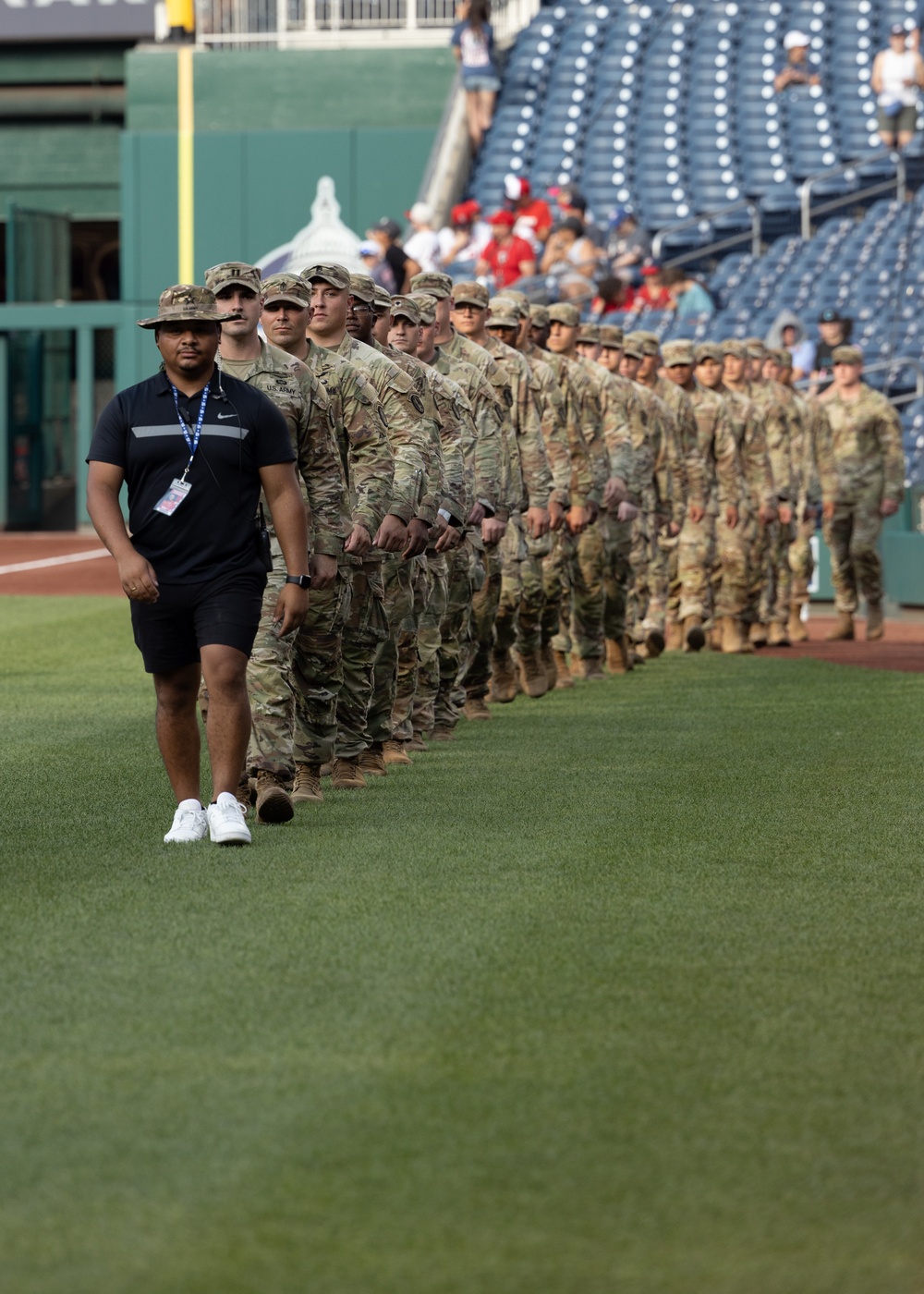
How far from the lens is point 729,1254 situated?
3732 millimetres

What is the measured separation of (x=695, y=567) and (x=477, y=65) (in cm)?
1572

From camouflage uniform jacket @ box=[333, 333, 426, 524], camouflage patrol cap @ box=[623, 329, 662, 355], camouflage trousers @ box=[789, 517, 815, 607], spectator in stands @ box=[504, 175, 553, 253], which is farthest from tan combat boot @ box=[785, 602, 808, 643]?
camouflage uniform jacket @ box=[333, 333, 426, 524]

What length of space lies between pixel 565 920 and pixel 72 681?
8.43 m

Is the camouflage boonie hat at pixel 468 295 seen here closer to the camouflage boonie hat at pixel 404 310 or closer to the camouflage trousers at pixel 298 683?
the camouflage boonie hat at pixel 404 310

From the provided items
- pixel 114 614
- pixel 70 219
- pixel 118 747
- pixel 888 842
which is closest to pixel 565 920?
pixel 888 842

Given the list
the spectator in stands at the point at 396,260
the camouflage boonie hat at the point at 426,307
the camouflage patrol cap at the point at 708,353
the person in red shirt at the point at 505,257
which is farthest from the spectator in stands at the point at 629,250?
the camouflage boonie hat at the point at 426,307

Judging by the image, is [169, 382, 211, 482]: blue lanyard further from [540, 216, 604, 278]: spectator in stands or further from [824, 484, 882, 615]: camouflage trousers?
[540, 216, 604, 278]: spectator in stands

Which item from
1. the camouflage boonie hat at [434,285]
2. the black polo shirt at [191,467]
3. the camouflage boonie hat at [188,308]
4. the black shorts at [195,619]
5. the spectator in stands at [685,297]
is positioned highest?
the spectator in stands at [685,297]

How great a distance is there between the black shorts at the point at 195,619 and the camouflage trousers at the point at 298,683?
64cm

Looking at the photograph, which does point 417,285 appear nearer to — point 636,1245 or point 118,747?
point 118,747

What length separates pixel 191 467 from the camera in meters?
7.61

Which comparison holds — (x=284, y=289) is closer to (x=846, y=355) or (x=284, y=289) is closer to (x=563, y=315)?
(x=563, y=315)

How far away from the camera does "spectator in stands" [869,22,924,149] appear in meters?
27.5

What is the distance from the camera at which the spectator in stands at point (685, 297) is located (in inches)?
1007
